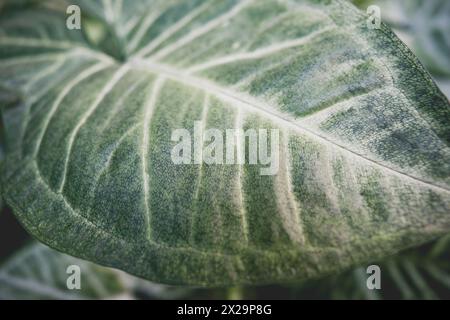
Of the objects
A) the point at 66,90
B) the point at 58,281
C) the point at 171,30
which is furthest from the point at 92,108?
the point at 58,281

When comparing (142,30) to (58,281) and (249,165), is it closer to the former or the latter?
(249,165)

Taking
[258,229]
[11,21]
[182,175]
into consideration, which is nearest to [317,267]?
[258,229]

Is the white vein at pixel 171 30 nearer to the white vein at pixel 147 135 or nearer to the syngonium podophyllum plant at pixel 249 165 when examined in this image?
the syngonium podophyllum plant at pixel 249 165

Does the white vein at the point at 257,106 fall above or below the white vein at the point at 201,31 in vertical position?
below

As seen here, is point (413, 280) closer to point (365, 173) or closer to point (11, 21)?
point (365, 173)

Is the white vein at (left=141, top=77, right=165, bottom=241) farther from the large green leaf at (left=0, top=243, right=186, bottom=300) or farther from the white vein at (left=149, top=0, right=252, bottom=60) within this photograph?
the large green leaf at (left=0, top=243, right=186, bottom=300)

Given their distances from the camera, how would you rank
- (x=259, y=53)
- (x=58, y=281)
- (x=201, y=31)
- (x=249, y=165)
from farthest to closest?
1. (x=58, y=281)
2. (x=201, y=31)
3. (x=259, y=53)
4. (x=249, y=165)

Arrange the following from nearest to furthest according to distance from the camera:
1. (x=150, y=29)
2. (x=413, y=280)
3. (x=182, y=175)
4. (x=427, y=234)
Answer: (x=427, y=234), (x=182, y=175), (x=150, y=29), (x=413, y=280)

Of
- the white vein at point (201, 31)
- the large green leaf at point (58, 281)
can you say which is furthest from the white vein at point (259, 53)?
the large green leaf at point (58, 281)

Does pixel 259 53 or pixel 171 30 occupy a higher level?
pixel 171 30
